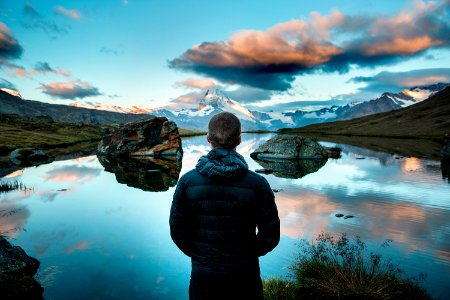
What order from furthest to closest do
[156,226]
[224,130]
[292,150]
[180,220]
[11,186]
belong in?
[292,150], [11,186], [156,226], [180,220], [224,130]

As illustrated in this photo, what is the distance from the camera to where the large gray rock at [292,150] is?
56000 millimetres

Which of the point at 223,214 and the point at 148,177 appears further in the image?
the point at 148,177

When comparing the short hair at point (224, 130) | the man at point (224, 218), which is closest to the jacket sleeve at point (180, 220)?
the man at point (224, 218)

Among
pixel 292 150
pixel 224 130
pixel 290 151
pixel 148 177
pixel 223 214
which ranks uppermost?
pixel 224 130

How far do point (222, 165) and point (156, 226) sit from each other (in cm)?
1529

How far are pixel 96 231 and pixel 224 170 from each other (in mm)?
15532

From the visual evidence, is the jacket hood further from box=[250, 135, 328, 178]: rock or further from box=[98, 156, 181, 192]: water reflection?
box=[250, 135, 328, 178]: rock

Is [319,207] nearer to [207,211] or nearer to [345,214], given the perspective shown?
[345,214]

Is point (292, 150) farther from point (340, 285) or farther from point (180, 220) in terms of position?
point (180, 220)

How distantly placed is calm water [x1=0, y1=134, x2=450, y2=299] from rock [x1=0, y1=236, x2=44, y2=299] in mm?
481

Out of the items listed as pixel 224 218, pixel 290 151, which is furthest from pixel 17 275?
pixel 290 151

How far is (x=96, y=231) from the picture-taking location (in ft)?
62.3

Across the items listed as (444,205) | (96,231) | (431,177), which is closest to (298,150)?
(431,177)

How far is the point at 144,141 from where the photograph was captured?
66.3m
